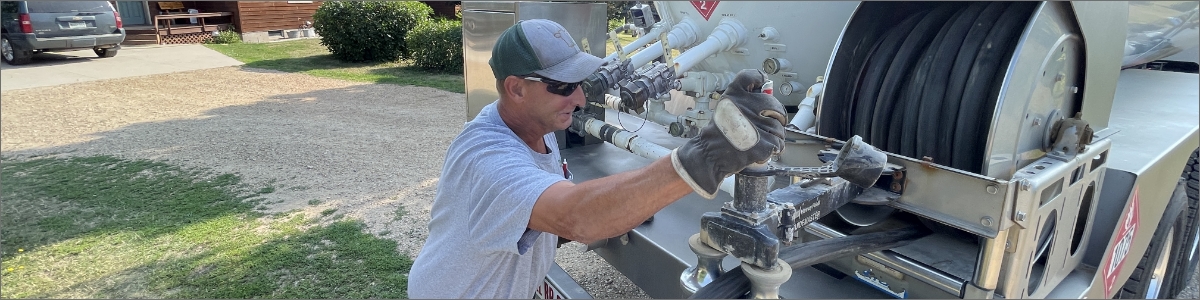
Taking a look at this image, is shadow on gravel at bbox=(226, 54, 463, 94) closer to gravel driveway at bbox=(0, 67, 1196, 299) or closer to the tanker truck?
gravel driveway at bbox=(0, 67, 1196, 299)

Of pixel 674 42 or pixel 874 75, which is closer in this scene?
pixel 874 75

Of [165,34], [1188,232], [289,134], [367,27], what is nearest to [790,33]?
[1188,232]

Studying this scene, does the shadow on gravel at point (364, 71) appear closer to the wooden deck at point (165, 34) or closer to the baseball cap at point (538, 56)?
the wooden deck at point (165, 34)

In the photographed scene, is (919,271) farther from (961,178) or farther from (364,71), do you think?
(364,71)

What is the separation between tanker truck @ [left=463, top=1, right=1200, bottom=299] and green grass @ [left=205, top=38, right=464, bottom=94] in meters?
9.50

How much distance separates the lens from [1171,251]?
317 centimetres

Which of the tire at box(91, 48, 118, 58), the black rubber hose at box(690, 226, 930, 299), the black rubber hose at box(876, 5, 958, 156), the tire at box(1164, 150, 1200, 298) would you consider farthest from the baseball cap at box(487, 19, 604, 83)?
the tire at box(91, 48, 118, 58)

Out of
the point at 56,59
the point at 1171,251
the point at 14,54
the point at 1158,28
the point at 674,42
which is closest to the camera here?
the point at 1158,28

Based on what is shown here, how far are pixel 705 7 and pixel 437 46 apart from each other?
392 inches

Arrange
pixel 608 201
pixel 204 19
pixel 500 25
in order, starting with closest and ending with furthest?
pixel 608 201, pixel 500 25, pixel 204 19

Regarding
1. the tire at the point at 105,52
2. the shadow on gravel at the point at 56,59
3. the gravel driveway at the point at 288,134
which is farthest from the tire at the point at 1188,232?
the tire at the point at 105,52

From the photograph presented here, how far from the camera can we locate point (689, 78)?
4.31 meters

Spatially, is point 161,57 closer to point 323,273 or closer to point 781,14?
point 323,273

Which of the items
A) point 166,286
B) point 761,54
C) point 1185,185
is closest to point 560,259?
point 761,54
